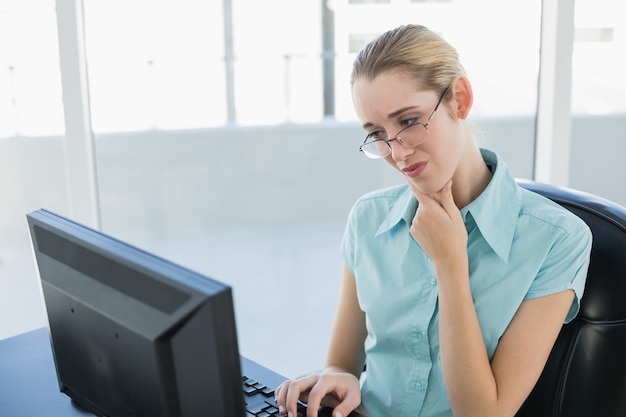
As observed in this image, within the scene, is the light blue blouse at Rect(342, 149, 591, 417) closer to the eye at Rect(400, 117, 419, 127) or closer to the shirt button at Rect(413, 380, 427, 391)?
the shirt button at Rect(413, 380, 427, 391)

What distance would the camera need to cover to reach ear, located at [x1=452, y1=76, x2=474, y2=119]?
1.30 metres

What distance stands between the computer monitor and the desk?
19cm

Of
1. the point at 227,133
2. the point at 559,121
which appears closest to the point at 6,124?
the point at 227,133

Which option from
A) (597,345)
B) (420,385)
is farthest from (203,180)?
(597,345)

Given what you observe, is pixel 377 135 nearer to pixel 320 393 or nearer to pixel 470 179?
pixel 470 179

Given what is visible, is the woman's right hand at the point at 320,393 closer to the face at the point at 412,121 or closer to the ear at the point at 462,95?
the face at the point at 412,121

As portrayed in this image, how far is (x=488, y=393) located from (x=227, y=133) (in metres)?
1.76

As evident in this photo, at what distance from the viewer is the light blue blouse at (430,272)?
49.3 inches

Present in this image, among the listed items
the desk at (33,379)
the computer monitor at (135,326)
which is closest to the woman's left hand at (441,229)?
the desk at (33,379)

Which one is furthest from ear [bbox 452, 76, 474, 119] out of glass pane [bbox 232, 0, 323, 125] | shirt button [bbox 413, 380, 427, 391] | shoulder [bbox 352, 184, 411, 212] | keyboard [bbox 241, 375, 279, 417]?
glass pane [bbox 232, 0, 323, 125]

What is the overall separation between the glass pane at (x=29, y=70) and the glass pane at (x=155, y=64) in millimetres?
130

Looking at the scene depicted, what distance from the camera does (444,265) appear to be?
1.24m

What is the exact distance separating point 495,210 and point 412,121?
239mm

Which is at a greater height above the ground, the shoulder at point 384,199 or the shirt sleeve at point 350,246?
the shoulder at point 384,199
